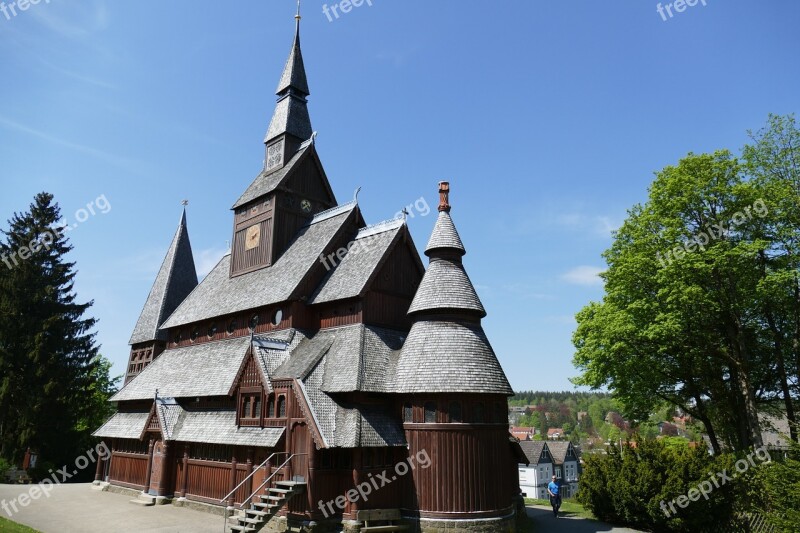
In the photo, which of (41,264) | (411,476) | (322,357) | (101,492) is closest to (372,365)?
(322,357)

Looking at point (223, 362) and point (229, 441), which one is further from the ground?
point (223, 362)

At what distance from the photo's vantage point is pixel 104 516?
890 inches

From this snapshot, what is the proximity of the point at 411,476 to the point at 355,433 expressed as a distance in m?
Answer: 2.86

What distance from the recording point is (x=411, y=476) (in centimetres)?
2020

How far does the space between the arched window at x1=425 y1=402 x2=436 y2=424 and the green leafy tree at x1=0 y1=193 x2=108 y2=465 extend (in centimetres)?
3122

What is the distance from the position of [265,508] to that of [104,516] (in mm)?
9065

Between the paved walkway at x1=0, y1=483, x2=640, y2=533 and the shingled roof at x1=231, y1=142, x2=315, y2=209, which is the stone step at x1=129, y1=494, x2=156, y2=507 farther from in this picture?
the shingled roof at x1=231, y1=142, x2=315, y2=209

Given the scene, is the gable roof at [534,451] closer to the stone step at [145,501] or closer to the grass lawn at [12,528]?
the stone step at [145,501]

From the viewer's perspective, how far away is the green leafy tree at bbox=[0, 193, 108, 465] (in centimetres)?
3725

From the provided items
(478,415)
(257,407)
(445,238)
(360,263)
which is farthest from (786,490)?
(257,407)

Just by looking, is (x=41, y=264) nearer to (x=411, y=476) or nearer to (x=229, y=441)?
(x=229, y=441)

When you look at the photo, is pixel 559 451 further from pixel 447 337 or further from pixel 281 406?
pixel 281 406

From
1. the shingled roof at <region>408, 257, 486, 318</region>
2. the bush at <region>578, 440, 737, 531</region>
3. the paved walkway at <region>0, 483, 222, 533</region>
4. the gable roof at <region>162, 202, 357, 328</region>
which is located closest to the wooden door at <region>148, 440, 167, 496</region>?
the paved walkway at <region>0, 483, 222, 533</region>

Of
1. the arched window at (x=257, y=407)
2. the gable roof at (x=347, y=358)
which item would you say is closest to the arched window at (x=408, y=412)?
the gable roof at (x=347, y=358)
